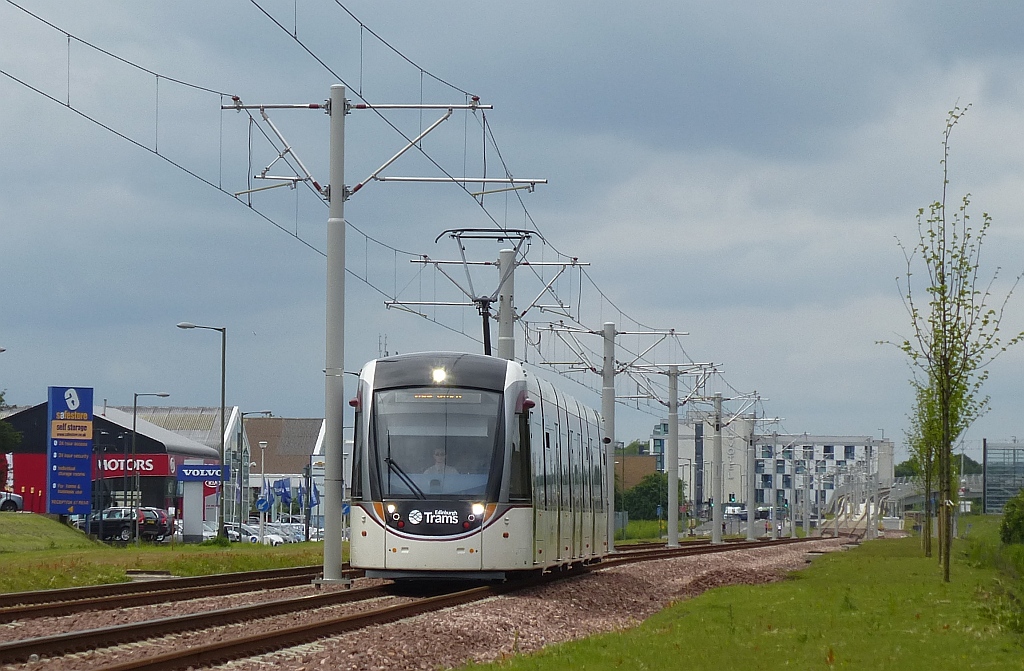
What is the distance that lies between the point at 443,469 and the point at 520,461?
4.15 ft

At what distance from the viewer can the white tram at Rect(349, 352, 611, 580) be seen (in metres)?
22.6

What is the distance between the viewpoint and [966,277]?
26469mm

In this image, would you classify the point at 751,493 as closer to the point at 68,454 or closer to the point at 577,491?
the point at 68,454

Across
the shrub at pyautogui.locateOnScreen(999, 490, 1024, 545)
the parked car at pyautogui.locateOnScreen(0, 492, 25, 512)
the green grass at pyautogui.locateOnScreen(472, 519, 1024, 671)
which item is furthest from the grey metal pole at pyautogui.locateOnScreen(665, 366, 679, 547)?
the parked car at pyautogui.locateOnScreen(0, 492, 25, 512)

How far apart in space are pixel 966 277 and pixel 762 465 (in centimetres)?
16885

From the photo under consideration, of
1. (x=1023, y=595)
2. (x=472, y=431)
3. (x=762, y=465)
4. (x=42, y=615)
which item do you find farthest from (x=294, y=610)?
(x=762, y=465)

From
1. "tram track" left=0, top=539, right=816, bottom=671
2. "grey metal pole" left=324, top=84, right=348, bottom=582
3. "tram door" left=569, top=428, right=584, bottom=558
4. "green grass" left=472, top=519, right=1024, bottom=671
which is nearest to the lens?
"green grass" left=472, top=519, right=1024, bottom=671

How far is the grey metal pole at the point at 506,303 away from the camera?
1537 inches

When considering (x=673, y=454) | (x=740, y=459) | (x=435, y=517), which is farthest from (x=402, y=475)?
(x=740, y=459)

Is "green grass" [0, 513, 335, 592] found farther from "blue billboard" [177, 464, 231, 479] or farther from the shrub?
the shrub

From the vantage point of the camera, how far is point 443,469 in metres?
22.9

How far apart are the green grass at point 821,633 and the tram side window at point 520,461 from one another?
294 centimetres

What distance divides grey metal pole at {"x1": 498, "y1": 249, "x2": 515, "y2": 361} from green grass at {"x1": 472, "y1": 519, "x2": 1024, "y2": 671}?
46.1ft

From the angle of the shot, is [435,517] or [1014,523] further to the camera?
[1014,523]
